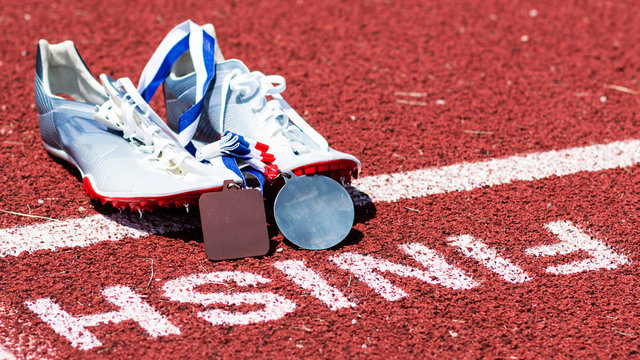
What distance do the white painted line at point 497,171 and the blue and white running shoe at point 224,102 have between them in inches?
15.1

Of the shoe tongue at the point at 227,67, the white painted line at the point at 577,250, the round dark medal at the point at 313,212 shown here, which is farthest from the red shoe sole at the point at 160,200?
the white painted line at the point at 577,250

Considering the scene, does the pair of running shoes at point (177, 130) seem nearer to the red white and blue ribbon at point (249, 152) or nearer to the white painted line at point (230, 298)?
the red white and blue ribbon at point (249, 152)

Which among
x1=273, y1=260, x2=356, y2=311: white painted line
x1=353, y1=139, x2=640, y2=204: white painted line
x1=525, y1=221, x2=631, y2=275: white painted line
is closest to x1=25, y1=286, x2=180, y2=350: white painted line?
x1=273, y1=260, x2=356, y2=311: white painted line

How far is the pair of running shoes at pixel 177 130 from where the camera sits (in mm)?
2643

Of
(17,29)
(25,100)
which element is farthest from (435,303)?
(17,29)

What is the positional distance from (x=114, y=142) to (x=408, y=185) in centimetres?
Answer: 123

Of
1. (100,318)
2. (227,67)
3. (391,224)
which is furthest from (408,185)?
(100,318)

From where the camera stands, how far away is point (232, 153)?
2.74 meters

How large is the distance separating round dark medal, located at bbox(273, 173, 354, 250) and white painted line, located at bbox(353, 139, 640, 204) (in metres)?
0.34

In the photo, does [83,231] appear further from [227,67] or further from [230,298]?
[227,67]

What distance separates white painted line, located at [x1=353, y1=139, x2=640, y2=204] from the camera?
314 centimetres

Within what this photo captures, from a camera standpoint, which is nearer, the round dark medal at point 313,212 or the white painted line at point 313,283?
the white painted line at point 313,283

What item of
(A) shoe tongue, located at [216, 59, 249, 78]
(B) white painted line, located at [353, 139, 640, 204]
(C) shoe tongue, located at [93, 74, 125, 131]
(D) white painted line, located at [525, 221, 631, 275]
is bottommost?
(D) white painted line, located at [525, 221, 631, 275]

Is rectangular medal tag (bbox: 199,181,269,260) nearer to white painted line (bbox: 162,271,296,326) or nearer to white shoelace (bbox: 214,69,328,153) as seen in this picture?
white painted line (bbox: 162,271,296,326)
